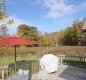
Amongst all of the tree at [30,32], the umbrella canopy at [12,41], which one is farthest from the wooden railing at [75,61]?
the tree at [30,32]

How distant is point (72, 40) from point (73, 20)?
6127 millimetres

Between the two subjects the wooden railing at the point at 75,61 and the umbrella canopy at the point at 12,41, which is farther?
the wooden railing at the point at 75,61

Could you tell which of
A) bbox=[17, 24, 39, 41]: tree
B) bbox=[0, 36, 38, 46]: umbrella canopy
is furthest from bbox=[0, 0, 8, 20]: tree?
bbox=[17, 24, 39, 41]: tree

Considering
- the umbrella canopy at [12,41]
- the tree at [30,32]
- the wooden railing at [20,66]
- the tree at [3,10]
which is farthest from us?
the tree at [30,32]

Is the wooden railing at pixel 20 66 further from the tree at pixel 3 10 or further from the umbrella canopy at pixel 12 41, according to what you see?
the tree at pixel 3 10

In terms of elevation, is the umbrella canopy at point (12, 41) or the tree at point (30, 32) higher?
the tree at point (30, 32)

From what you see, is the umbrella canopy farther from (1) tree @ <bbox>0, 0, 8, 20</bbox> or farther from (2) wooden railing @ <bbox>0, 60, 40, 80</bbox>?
(2) wooden railing @ <bbox>0, 60, 40, 80</bbox>

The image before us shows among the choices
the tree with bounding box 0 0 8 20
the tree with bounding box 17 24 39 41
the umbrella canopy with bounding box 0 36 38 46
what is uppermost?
the tree with bounding box 17 24 39 41

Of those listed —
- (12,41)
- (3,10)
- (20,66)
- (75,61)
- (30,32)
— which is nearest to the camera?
(3,10)

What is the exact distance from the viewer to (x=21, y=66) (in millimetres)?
12406

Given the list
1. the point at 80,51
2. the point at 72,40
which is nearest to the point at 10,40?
the point at 80,51

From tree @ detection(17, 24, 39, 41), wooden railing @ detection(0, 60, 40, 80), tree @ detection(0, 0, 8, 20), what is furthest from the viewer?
tree @ detection(17, 24, 39, 41)

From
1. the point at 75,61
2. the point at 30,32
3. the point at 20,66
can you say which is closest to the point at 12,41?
the point at 20,66

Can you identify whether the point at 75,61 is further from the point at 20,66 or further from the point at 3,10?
the point at 3,10
